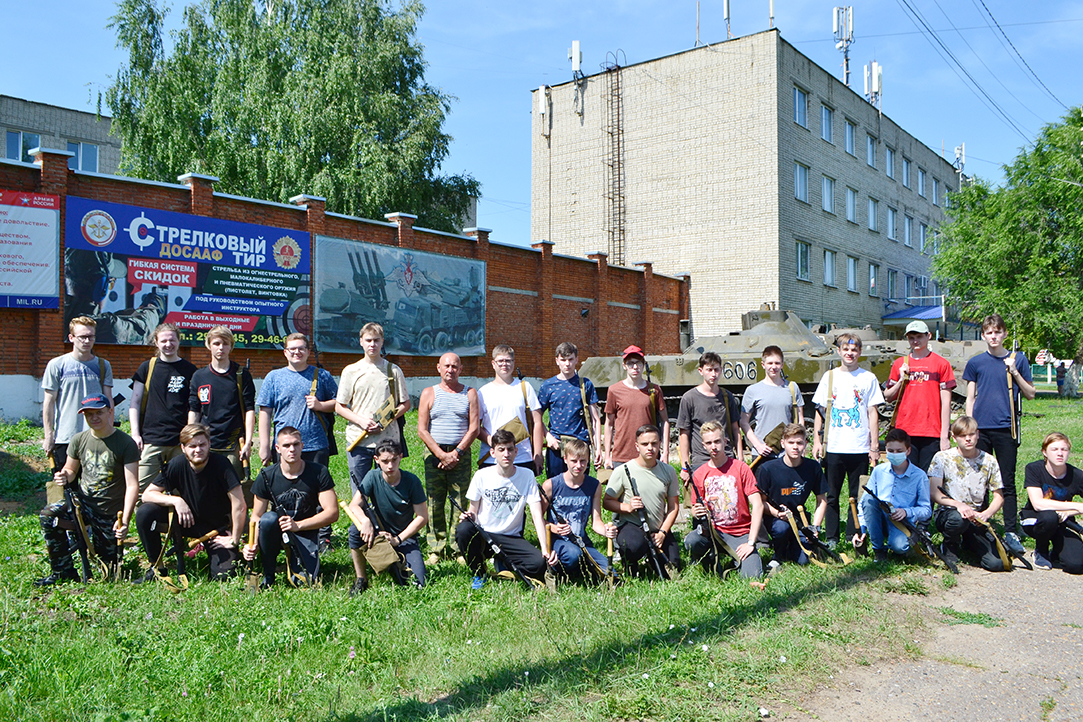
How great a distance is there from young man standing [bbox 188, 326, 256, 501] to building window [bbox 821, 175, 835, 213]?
2710 cm

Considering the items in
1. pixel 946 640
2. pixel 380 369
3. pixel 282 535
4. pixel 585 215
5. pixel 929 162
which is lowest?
pixel 946 640

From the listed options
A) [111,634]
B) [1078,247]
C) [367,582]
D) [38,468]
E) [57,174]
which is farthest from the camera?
[1078,247]

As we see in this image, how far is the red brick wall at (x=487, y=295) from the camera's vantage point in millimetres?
14977

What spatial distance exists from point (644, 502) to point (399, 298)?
50.0 feet

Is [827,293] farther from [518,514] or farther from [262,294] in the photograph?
[518,514]

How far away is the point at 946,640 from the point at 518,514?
2.84m

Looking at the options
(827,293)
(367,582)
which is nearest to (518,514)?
(367,582)

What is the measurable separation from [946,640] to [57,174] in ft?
52.4

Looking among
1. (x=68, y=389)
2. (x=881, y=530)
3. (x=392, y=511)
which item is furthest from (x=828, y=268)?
(x=68, y=389)

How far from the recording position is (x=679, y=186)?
28.8 meters

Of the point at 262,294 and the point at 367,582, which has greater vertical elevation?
the point at 262,294

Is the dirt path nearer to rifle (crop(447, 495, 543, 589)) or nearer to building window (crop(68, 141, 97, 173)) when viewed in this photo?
rifle (crop(447, 495, 543, 589))

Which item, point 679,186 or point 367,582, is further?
point 679,186

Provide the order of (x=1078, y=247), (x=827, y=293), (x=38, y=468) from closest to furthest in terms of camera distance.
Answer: (x=38, y=468)
(x=1078, y=247)
(x=827, y=293)
